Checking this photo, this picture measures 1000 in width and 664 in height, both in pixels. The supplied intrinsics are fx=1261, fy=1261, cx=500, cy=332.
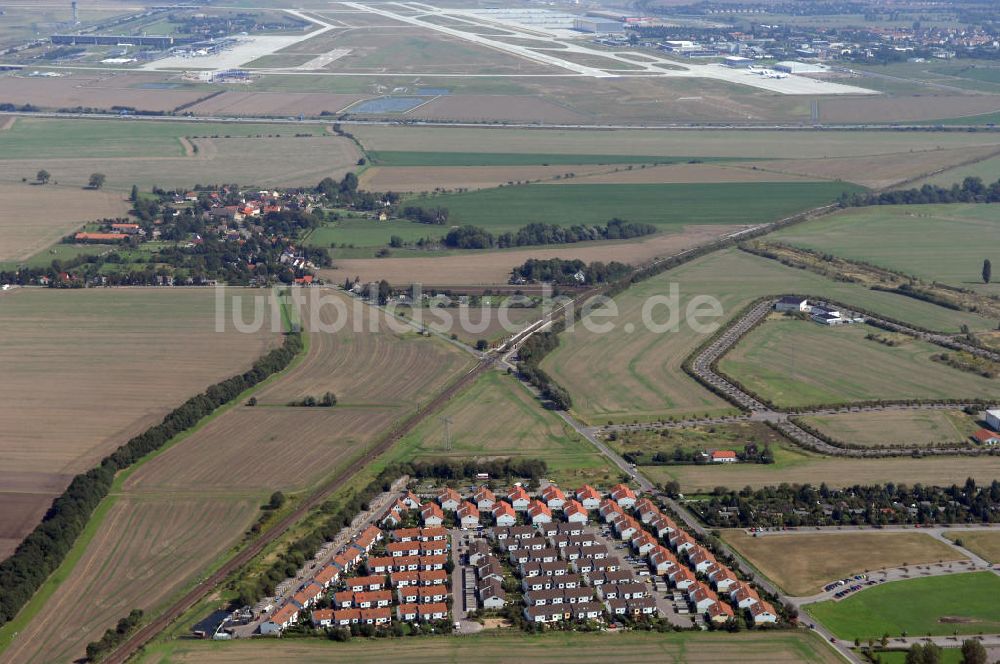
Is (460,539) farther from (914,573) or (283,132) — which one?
(283,132)

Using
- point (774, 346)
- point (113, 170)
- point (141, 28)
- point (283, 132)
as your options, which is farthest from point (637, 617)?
point (141, 28)

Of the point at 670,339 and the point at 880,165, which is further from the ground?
the point at 880,165

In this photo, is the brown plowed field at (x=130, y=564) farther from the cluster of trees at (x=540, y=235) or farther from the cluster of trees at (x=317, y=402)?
the cluster of trees at (x=540, y=235)

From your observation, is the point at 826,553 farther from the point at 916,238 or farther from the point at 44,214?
the point at 44,214

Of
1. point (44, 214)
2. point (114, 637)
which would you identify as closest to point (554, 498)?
point (114, 637)

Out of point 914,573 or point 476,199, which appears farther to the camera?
point 476,199

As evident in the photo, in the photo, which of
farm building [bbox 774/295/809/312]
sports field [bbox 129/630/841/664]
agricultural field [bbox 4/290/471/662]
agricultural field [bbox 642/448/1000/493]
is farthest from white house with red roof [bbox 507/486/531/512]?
farm building [bbox 774/295/809/312]
